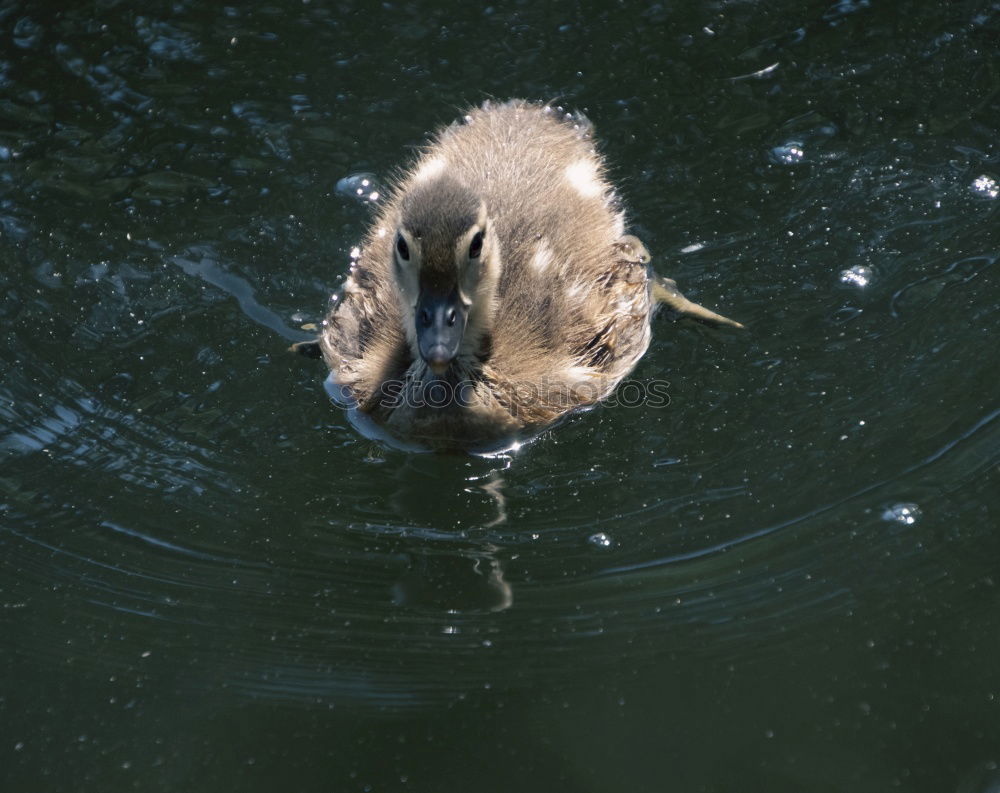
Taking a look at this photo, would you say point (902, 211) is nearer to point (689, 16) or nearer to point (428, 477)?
point (689, 16)

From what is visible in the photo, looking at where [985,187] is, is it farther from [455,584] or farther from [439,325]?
[455,584]

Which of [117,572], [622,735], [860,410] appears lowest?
[117,572]

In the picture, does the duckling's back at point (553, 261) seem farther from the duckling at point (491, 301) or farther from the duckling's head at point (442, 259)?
the duckling's head at point (442, 259)

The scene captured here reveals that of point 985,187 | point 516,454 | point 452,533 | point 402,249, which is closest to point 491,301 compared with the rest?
point 402,249

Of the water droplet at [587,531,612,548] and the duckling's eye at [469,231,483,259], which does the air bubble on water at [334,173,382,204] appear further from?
the water droplet at [587,531,612,548]

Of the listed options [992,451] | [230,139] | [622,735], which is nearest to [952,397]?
[992,451]

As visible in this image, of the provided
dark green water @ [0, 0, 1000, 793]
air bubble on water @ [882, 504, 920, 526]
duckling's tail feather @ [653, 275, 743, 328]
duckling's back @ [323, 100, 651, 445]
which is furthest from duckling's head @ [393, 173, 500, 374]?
air bubble on water @ [882, 504, 920, 526]
